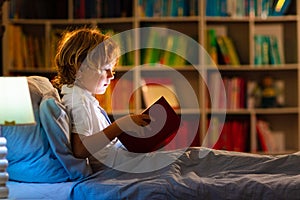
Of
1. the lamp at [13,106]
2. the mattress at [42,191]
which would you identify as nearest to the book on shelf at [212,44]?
the mattress at [42,191]

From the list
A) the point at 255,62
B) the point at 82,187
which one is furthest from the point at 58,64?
the point at 255,62

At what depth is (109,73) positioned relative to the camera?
7.47ft

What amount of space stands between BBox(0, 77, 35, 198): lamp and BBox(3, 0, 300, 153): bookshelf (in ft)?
7.65

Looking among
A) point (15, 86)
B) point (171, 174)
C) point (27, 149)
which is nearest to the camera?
point (15, 86)

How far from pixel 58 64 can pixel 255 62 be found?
221 cm

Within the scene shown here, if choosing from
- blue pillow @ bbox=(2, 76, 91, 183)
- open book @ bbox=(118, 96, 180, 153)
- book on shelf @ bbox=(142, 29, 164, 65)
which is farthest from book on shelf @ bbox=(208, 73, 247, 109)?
blue pillow @ bbox=(2, 76, 91, 183)

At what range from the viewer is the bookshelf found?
4.16 meters

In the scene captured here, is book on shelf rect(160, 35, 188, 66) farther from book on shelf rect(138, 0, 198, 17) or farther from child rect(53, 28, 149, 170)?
child rect(53, 28, 149, 170)

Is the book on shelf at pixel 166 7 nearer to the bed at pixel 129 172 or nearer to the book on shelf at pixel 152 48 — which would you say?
the book on shelf at pixel 152 48

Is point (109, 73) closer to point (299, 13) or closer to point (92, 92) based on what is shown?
point (92, 92)

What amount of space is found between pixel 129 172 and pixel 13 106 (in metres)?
0.46

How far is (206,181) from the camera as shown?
A: 183 cm

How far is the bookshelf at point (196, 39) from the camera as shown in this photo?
13.6 feet

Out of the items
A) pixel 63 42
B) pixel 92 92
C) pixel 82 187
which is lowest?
pixel 82 187
